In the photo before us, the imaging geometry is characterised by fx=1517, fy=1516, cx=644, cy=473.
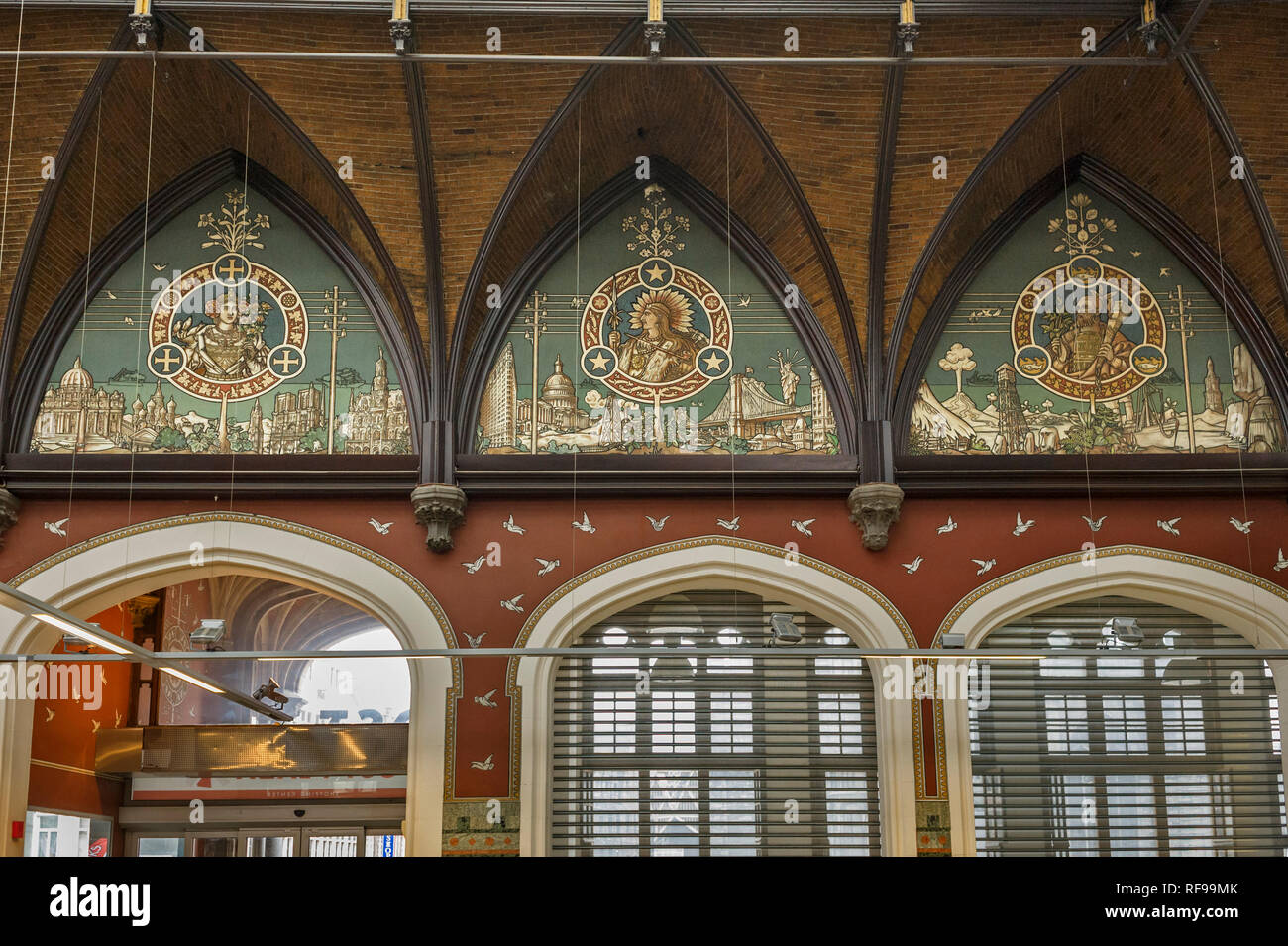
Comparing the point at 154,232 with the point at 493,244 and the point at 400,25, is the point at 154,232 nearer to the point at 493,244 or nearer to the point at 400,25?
the point at 493,244

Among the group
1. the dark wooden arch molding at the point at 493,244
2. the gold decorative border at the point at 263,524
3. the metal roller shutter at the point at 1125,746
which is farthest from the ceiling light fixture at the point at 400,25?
the metal roller shutter at the point at 1125,746

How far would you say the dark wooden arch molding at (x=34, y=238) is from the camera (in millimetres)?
10820

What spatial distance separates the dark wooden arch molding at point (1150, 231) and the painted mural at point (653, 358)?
97 centimetres

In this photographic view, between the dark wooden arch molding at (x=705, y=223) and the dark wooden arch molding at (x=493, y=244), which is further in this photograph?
the dark wooden arch molding at (x=705, y=223)

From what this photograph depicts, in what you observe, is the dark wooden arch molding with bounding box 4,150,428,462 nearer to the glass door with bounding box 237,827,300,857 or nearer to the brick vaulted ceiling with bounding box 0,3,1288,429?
the brick vaulted ceiling with bounding box 0,3,1288,429

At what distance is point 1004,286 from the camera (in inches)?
470

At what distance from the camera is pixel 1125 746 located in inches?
443

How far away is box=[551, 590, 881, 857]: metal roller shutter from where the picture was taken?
11.0 meters

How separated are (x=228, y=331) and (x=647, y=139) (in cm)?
359

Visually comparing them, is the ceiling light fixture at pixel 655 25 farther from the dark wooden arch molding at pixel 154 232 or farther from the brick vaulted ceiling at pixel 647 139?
the dark wooden arch molding at pixel 154 232

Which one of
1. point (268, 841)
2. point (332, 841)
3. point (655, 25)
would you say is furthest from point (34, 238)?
point (332, 841)

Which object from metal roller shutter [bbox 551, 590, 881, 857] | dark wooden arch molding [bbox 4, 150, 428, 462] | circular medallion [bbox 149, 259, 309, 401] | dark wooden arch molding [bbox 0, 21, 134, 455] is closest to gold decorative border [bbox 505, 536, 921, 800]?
metal roller shutter [bbox 551, 590, 881, 857]

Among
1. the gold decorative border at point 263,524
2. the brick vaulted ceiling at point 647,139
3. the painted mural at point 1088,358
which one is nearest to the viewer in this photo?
the brick vaulted ceiling at point 647,139
